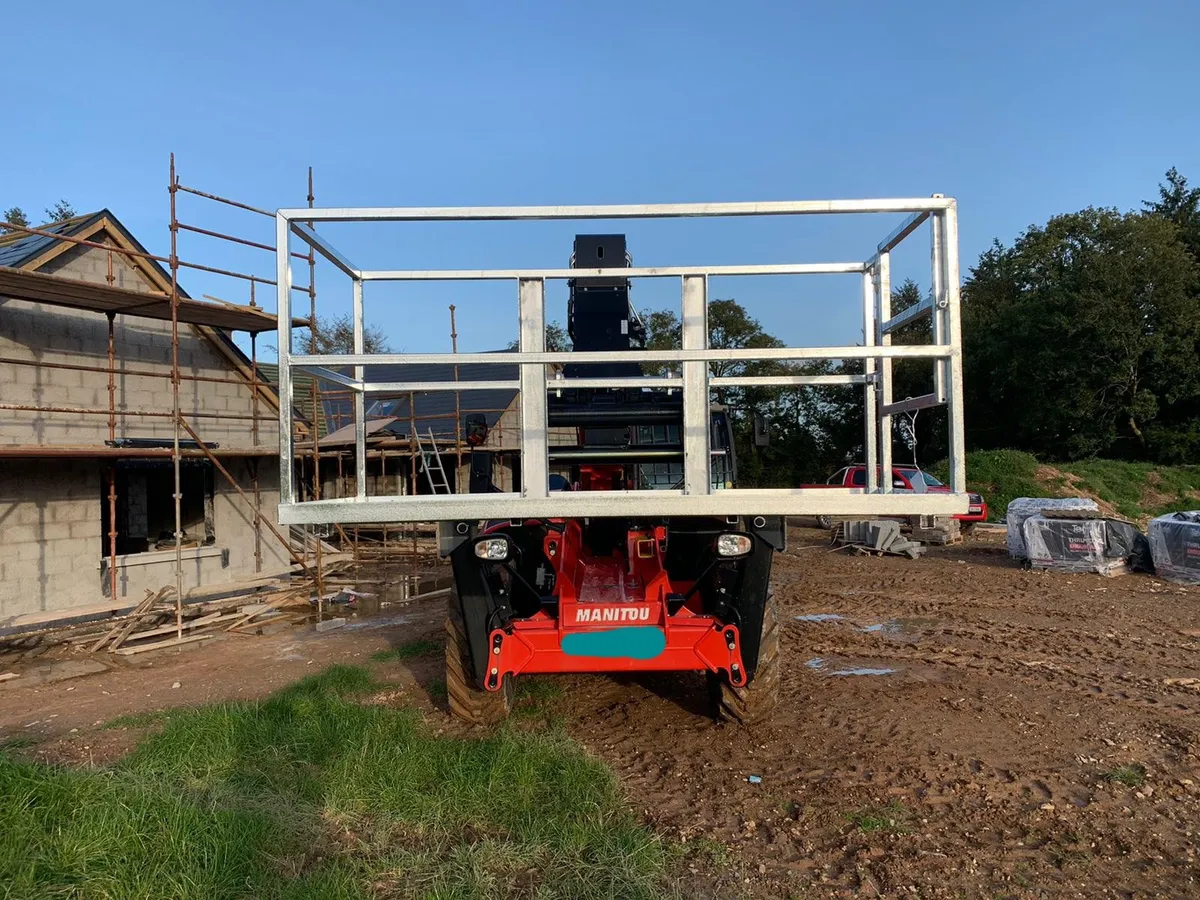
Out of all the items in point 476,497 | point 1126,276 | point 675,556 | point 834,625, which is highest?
point 1126,276

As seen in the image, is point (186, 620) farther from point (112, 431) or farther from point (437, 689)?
point (437, 689)

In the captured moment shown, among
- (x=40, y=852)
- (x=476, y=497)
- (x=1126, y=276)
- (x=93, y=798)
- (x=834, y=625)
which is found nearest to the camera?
(x=40, y=852)

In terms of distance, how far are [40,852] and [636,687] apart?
13.3 feet

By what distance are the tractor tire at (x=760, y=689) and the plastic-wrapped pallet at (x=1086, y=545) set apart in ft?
30.9

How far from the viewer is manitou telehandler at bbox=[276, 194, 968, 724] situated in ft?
12.0

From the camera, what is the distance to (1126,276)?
24.8m

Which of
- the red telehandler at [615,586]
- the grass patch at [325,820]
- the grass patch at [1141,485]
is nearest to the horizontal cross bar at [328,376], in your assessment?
the red telehandler at [615,586]

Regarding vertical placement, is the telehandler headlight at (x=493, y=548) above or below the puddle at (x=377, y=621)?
above

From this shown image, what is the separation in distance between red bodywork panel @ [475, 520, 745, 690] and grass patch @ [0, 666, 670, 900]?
0.55 m

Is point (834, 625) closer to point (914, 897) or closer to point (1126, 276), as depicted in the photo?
point (914, 897)

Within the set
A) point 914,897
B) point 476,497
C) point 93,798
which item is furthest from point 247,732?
point 914,897

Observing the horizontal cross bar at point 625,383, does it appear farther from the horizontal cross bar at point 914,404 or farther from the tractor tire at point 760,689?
the tractor tire at point 760,689

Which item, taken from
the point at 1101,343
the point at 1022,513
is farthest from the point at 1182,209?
the point at 1022,513

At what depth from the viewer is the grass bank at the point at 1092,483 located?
21.0 m
